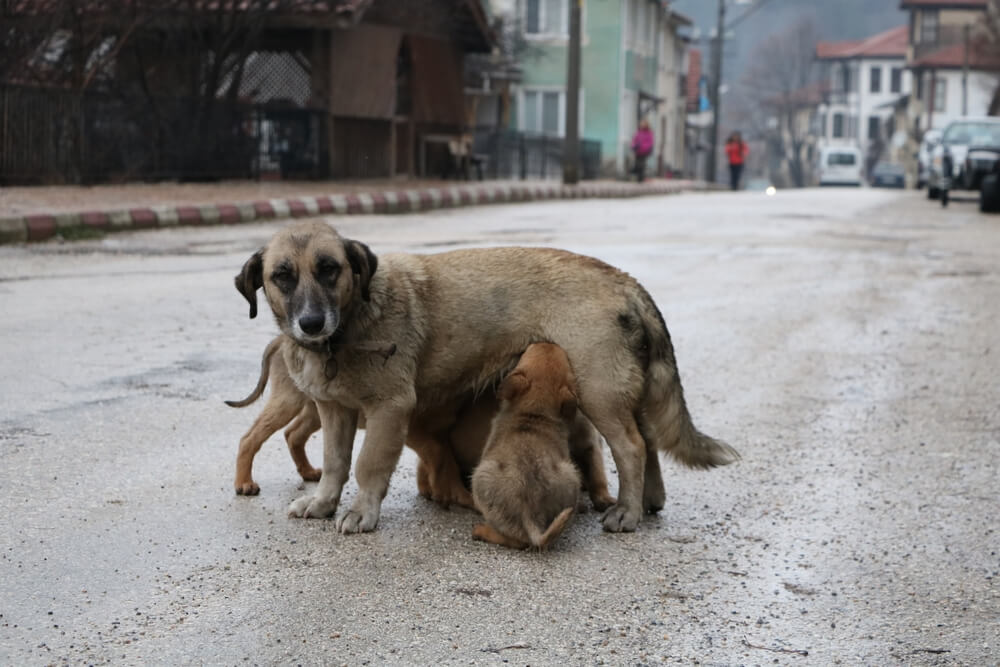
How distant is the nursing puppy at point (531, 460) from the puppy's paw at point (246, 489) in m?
0.94

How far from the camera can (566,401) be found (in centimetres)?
487

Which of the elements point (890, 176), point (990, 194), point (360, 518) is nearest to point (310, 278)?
point (360, 518)

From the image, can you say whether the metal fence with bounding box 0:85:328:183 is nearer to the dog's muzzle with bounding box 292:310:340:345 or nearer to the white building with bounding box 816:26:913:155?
the dog's muzzle with bounding box 292:310:340:345

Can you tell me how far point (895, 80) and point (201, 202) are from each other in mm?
104878

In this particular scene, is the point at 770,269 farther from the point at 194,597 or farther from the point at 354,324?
the point at 194,597

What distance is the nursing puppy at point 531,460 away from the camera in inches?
181

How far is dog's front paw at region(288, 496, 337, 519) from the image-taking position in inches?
194

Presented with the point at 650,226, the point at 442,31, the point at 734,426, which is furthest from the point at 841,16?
the point at 734,426

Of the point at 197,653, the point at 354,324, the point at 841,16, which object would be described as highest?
the point at 841,16

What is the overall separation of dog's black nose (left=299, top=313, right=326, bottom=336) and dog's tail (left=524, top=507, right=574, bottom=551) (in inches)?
36.1

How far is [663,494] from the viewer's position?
5207 millimetres

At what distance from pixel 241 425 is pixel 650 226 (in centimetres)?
1295

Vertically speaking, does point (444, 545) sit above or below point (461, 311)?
below

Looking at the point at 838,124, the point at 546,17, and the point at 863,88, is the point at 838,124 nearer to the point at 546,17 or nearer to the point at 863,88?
the point at 863,88
